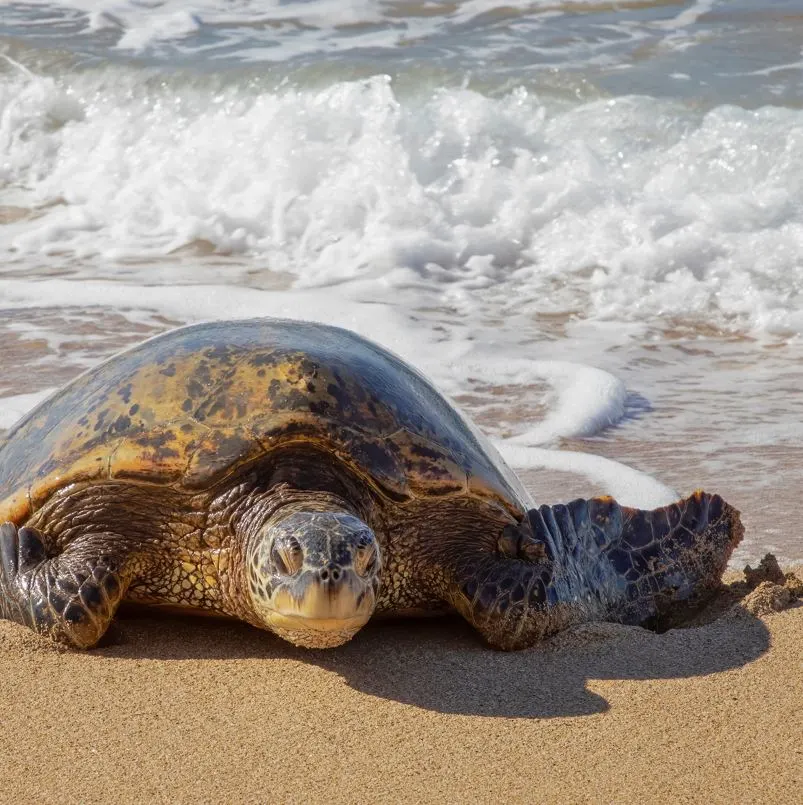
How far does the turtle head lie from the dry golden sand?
7.0 inches

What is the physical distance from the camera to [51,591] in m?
3.04

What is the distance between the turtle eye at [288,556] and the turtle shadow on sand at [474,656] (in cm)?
35

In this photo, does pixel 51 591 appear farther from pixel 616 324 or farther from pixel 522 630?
pixel 616 324

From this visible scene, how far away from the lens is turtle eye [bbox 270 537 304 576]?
2.74m

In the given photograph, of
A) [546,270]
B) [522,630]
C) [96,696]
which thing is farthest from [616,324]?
[96,696]

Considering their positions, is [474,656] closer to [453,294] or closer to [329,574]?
[329,574]

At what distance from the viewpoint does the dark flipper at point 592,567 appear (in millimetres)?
3152

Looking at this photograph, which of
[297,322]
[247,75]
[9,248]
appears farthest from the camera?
[247,75]

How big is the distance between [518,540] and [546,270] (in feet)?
18.0

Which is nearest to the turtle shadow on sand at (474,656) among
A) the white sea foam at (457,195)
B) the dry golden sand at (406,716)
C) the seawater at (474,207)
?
the dry golden sand at (406,716)

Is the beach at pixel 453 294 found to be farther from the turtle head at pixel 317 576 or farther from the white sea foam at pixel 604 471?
the turtle head at pixel 317 576

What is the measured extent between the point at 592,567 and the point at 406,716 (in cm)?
94

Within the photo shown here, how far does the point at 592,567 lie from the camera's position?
3.48 m

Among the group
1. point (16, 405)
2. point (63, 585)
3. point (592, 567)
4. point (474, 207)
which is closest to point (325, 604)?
point (63, 585)
